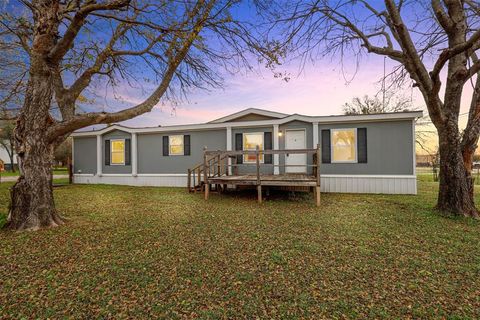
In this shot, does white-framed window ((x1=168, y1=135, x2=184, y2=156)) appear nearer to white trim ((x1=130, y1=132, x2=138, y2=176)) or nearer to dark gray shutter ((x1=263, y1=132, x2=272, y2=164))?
white trim ((x1=130, y1=132, x2=138, y2=176))

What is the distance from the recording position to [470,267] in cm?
293

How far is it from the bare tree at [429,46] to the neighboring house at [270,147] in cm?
303

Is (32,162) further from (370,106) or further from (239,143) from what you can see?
(370,106)

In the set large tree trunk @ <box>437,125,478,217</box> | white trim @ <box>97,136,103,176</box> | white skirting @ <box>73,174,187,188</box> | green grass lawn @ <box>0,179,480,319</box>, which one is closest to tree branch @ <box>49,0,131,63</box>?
green grass lawn @ <box>0,179,480,319</box>

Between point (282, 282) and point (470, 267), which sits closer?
point (282, 282)

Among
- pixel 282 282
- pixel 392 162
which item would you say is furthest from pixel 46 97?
pixel 392 162

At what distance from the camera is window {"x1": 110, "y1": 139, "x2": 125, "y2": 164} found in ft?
39.6

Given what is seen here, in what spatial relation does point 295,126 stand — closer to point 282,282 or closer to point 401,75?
point 401,75

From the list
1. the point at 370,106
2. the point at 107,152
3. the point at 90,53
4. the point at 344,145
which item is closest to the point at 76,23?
the point at 90,53

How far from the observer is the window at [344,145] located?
913 cm

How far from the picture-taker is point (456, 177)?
5.28 meters

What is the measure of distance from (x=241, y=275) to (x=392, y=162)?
8.27 metres

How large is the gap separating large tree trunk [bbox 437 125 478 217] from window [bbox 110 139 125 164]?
1247 centimetres

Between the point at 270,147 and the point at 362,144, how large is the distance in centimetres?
348
